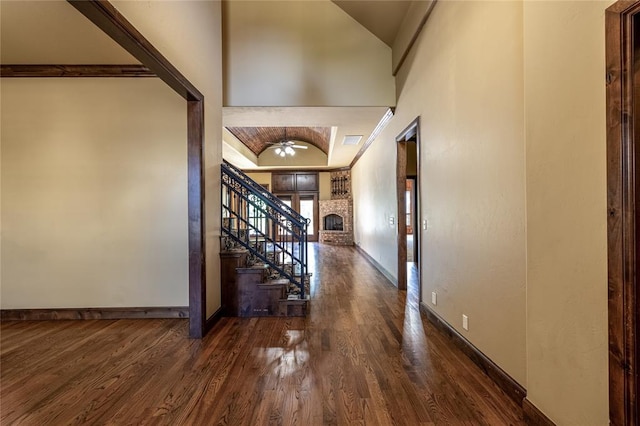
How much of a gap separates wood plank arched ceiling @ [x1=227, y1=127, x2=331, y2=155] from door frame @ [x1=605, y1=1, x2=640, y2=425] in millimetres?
6961

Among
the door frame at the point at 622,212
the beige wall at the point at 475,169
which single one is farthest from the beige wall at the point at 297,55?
the door frame at the point at 622,212

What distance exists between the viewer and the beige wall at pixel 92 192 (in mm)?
3469

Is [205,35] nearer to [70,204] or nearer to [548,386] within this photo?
[70,204]

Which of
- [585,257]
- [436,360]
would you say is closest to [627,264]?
[585,257]

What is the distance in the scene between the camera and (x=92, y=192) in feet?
11.5

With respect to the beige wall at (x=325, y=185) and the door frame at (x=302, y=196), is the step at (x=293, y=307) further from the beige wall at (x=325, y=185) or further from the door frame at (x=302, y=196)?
the beige wall at (x=325, y=185)

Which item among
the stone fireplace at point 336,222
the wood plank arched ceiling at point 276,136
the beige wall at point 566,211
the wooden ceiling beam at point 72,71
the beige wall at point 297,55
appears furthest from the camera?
the stone fireplace at point 336,222

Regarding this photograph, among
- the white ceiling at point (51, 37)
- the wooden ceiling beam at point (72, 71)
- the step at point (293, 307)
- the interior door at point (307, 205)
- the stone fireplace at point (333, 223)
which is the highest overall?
the white ceiling at point (51, 37)

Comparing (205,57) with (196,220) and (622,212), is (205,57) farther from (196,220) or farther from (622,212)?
(622,212)

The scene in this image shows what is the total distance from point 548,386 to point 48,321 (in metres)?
4.92

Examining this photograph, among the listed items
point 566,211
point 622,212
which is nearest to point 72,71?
point 566,211

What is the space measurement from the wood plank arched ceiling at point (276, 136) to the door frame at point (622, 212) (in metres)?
6.96

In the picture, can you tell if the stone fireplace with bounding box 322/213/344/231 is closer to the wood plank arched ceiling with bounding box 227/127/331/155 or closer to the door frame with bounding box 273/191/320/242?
the door frame with bounding box 273/191/320/242

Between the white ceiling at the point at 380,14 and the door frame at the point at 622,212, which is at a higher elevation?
the white ceiling at the point at 380,14
